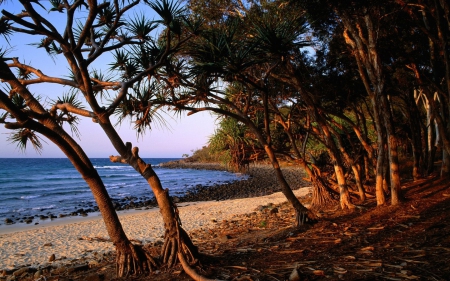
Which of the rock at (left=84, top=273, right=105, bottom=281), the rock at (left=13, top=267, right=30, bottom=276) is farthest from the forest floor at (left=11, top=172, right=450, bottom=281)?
the rock at (left=13, top=267, right=30, bottom=276)

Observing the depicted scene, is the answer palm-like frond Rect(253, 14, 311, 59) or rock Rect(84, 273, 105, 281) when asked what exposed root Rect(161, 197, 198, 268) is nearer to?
rock Rect(84, 273, 105, 281)

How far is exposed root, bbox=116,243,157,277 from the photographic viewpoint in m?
4.93

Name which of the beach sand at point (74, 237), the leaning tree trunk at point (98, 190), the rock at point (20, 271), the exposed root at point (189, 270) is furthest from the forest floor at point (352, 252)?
the beach sand at point (74, 237)

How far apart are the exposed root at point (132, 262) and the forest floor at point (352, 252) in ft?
0.55

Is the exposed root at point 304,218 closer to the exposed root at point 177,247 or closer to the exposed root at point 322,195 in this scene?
the exposed root at point 177,247

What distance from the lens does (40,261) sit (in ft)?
30.1

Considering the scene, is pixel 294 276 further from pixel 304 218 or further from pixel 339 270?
pixel 304 218

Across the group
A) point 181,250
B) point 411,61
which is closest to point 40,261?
point 181,250

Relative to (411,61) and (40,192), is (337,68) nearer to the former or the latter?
(411,61)

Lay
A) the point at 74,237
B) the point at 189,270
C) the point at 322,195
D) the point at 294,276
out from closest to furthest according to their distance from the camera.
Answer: the point at 294,276 → the point at 189,270 → the point at 322,195 → the point at 74,237

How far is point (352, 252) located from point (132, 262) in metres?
2.84

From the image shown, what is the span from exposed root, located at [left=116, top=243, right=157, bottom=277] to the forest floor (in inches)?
6.6

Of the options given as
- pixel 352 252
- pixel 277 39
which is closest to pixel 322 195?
pixel 352 252

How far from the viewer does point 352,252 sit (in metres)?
4.81
